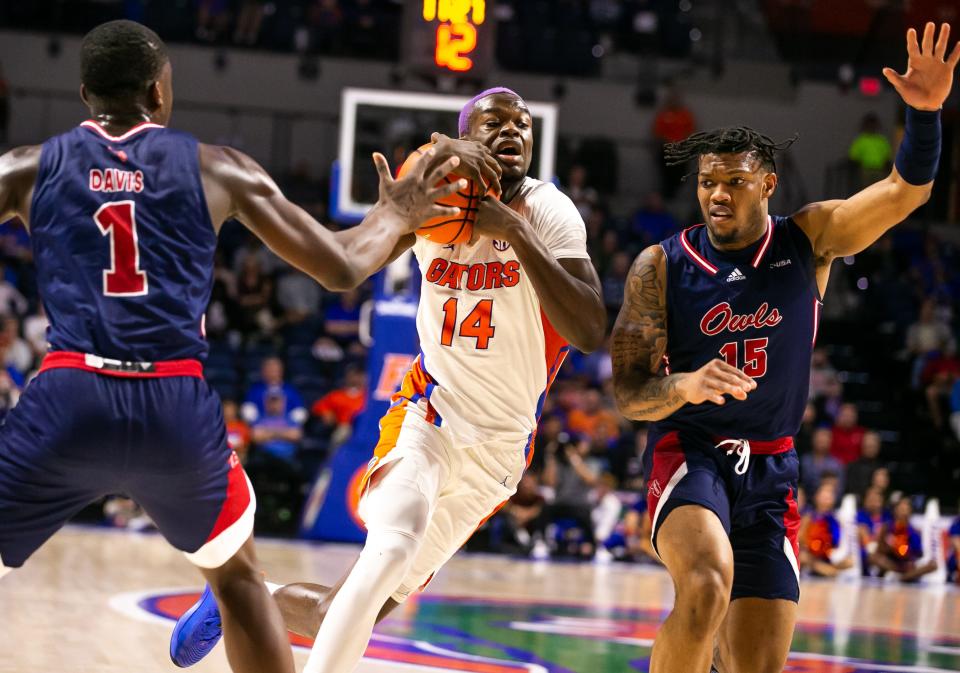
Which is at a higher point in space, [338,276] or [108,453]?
[338,276]

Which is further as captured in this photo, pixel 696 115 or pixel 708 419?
pixel 696 115

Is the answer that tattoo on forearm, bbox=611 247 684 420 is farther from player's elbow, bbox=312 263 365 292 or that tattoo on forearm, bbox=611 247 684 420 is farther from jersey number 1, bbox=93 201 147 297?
jersey number 1, bbox=93 201 147 297

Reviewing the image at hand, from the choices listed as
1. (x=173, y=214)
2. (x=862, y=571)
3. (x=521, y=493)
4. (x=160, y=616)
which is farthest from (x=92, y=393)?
(x=862, y=571)

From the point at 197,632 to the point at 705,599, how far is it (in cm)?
185

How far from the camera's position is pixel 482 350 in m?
4.91

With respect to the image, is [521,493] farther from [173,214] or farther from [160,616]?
[173,214]

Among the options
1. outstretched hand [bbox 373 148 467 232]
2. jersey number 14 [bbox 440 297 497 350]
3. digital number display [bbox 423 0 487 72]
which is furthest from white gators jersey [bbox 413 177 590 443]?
digital number display [bbox 423 0 487 72]

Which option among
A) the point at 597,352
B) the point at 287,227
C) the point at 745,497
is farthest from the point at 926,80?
the point at 597,352

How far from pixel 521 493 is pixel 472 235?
330 inches

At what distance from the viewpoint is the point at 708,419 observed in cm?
500

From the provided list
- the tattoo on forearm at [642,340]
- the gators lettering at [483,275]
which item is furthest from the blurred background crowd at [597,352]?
the gators lettering at [483,275]

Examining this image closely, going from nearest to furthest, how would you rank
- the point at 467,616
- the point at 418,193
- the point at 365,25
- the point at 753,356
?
the point at 418,193 → the point at 753,356 → the point at 467,616 → the point at 365,25

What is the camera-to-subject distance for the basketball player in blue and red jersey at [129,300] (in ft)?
11.8

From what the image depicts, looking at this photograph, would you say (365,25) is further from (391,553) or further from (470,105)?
(391,553)
